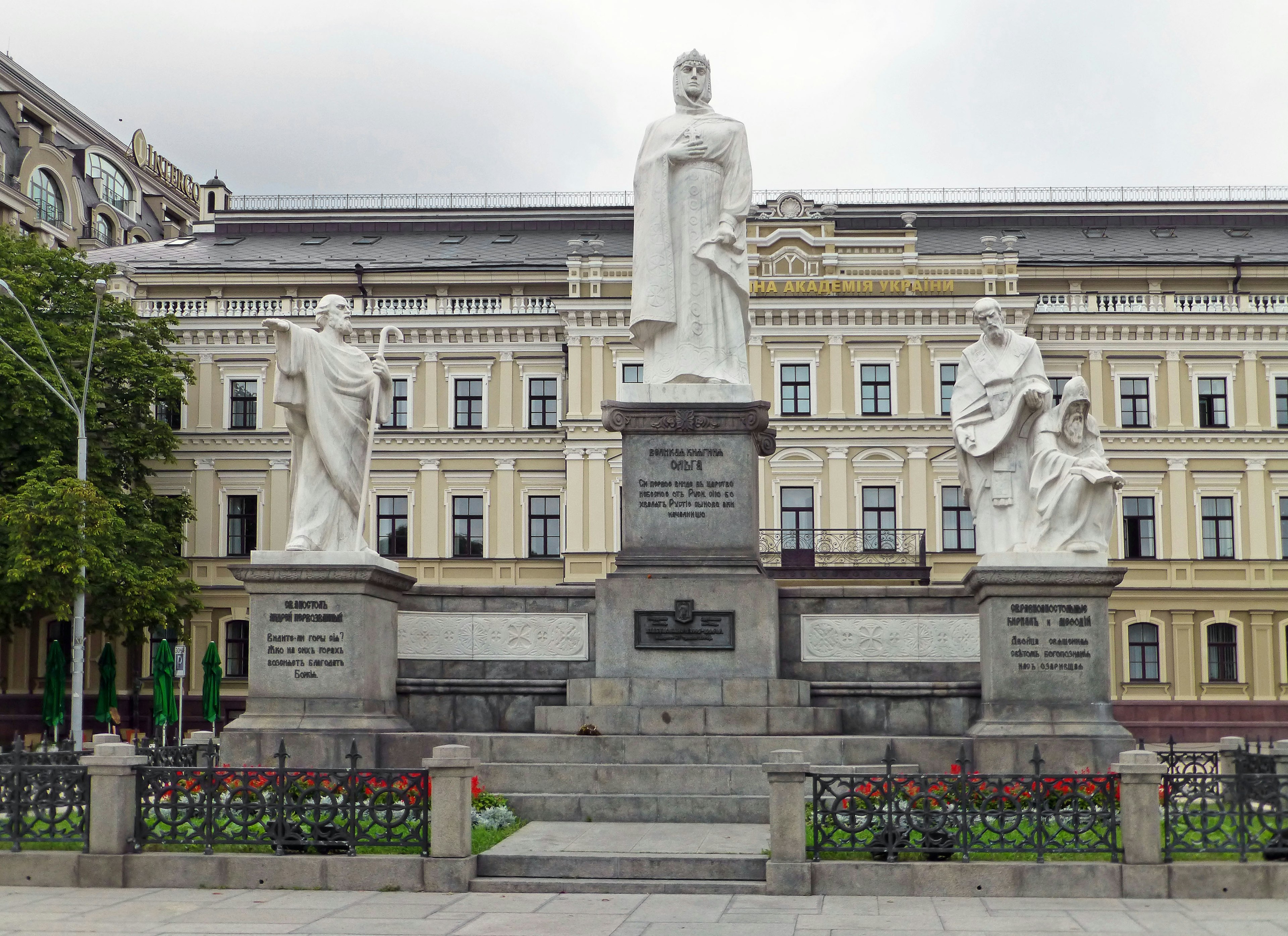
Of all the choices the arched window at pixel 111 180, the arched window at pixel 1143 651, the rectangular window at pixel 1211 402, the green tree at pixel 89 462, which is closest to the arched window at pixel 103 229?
the arched window at pixel 111 180

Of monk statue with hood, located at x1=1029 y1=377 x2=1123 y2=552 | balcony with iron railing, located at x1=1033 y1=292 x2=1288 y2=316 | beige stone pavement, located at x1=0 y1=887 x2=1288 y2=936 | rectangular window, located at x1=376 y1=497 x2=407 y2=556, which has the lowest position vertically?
beige stone pavement, located at x1=0 y1=887 x2=1288 y2=936

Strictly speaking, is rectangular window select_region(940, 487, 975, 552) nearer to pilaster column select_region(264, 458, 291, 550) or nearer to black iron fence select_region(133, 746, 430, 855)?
pilaster column select_region(264, 458, 291, 550)

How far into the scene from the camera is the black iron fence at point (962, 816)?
40.3ft

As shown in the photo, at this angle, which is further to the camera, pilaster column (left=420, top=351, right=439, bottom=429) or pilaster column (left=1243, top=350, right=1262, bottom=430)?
pilaster column (left=420, top=351, right=439, bottom=429)

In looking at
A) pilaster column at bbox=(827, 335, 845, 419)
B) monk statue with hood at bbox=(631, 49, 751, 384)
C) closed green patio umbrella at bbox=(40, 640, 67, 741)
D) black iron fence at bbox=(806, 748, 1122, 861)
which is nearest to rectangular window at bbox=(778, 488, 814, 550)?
pilaster column at bbox=(827, 335, 845, 419)

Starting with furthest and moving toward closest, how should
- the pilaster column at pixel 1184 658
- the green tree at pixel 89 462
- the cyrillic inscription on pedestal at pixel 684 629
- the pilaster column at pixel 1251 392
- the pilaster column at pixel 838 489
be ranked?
the pilaster column at pixel 1251 392, the pilaster column at pixel 838 489, the pilaster column at pixel 1184 658, the green tree at pixel 89 462, the cyrillic inscription on pedestal at pixel 684 629

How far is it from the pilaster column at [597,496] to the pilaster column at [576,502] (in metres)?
0.14

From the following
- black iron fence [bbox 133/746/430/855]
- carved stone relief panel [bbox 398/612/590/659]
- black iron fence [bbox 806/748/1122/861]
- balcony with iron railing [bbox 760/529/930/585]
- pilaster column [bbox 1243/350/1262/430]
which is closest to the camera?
black iron fence [bbox 806/748/1122/861]

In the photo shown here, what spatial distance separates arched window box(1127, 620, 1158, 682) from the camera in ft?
176

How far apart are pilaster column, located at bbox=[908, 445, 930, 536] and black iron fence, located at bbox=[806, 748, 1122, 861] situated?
42.3 meters

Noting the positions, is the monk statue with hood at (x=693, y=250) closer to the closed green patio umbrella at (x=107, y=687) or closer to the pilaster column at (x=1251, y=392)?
the closed green patio umbrella at (x=107, y=687)

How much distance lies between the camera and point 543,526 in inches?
2235

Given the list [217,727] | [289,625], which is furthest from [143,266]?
[289,625]

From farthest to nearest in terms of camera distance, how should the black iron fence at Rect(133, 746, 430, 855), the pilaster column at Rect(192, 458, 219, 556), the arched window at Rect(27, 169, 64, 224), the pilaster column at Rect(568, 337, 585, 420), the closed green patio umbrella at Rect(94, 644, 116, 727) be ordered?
the arched window at Rect(27, 169, 64, 224) < the pilaster column at Rect(192, 458, 219, 556) < the pilaster column at Rect(568, 337, 585, 420) < the closed green patio umbrella at Rect(94, 644, 116, 727) < the black iron fence at Rect(133, 746, 430, 855)
